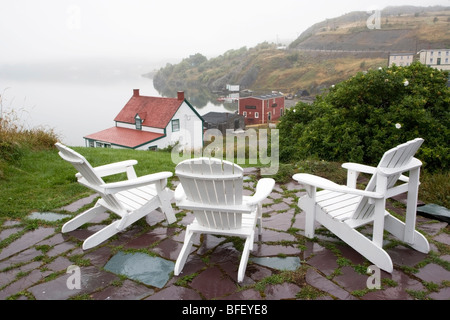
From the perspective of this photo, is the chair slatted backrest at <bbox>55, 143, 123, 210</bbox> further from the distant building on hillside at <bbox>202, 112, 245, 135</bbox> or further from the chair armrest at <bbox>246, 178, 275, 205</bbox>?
the distant building on hillside at <bbox>202, 112, 245, 135</bbox>

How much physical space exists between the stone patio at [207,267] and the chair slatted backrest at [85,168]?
398mm

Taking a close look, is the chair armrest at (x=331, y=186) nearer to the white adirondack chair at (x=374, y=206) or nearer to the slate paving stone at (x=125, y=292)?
the white adirondack chair at (x=374, y=206)

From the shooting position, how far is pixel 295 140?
27.6ft

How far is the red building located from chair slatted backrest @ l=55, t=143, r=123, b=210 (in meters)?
20.4

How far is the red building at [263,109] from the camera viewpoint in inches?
926

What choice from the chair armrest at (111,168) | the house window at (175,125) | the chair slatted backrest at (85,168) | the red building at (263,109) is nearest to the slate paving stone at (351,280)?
the chair slatted backrest at (85,168)

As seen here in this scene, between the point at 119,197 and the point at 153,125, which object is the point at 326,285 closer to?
the point at 119,197

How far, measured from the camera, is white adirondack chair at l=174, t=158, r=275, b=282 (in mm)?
2428

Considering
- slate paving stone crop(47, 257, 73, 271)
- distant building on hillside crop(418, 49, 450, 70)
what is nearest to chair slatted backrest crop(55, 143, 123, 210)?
slate paving stone crop(47, 257, 73, 271)

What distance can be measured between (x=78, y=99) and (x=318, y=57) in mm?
42804

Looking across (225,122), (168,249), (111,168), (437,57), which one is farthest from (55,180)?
(437,57)

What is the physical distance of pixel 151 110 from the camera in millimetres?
20750
